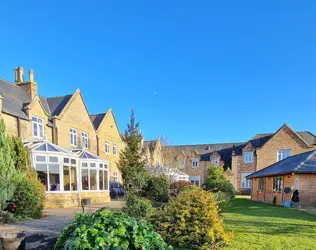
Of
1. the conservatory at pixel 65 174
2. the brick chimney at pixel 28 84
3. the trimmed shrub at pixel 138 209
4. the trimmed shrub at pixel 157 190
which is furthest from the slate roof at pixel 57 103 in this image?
the trimmed shrub at pixel 138 209

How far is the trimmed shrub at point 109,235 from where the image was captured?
10.4 ft

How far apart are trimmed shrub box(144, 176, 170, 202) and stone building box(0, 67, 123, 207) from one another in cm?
474

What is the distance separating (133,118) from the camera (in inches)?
971

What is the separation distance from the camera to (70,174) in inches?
679

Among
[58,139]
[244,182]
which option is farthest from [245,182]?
[58,139]

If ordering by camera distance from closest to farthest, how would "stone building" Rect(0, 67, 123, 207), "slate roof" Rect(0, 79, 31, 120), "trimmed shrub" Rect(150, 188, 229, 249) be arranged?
"trimmed shrub" Rect(150, 188, 229, 249)
"stone building" Rect(0, 67, 123, 207)
"slate roof" Rect(0, 79, 31, 120)

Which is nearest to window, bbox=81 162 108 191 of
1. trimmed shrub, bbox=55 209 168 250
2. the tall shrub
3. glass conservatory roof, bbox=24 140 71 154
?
glass conservatory roof, bbox=24 140 71 154

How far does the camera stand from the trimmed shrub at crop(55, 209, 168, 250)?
316 cm

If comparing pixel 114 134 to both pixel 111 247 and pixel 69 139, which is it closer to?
pixel 69 139

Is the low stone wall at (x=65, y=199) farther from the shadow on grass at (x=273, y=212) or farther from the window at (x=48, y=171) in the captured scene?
the shadow on grass at (x=273, y=212)

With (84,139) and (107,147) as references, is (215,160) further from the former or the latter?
(84,139)

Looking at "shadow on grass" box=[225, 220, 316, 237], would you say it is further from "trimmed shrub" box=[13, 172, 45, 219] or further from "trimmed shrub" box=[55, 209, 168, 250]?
"trimmed shrub" box=[13, 172, 45, 219]

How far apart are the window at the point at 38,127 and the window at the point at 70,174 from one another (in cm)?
375

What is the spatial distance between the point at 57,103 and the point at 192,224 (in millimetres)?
19487
